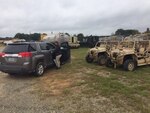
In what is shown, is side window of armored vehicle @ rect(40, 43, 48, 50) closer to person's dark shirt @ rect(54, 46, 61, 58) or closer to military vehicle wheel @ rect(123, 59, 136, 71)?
person's dark shirt @ rect(54, 46, 61, 58)

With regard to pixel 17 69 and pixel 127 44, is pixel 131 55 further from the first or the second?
pixel 17 69

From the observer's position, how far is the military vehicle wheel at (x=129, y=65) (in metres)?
12.0

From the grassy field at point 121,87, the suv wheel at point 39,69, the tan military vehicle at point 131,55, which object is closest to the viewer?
the grassy field at point 121,87

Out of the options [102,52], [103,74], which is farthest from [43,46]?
[102,52]

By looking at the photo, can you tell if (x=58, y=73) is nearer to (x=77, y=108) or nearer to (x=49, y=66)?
(x=49, y=66)

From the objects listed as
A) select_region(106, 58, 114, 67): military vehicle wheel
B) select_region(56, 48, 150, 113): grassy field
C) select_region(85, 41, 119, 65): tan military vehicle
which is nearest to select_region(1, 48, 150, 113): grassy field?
select_region(56, 48, 150, 113): grassy field

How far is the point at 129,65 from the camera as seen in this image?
1207 centimetres

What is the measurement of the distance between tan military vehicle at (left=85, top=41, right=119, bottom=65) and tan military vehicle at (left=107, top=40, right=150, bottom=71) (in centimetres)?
78

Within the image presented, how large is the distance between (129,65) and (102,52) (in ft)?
8.38

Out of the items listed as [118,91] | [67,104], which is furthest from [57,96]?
[118,91]

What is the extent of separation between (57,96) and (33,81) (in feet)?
9.09

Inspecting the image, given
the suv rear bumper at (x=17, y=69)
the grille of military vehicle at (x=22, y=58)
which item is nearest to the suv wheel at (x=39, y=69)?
the grille of military vehicle at (x=22, y=58)

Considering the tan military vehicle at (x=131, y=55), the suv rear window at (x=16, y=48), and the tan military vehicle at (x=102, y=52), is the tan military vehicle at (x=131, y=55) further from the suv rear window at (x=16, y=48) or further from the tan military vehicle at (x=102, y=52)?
the suv rear window at (x=16, y=48)

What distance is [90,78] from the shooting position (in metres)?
10.1
